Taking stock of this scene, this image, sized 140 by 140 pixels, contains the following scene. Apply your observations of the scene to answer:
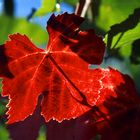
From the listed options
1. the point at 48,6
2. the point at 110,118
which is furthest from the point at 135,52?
the point at 110,118

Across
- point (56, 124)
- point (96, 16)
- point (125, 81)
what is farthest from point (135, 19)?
point (96, 16)

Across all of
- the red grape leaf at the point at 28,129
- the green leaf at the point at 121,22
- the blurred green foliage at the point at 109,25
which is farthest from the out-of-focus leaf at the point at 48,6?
the red grape leaf at the point at 28,129

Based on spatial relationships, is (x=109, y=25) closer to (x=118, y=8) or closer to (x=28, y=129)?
(x=118, y=8)

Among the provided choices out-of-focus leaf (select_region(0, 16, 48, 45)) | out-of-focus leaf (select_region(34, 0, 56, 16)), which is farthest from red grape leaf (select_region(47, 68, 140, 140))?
out-of-focus leaf (select_region(0, 16, 48, 45))

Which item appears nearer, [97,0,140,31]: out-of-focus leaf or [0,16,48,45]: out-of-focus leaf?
[97,0,140,31]: out-of-focus leaf

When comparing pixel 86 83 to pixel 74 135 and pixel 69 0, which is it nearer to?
pixel 74 135

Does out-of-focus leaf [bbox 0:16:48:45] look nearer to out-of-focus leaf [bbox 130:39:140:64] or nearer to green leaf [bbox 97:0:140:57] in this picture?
green leaf [bbox 97:0:140:57]
